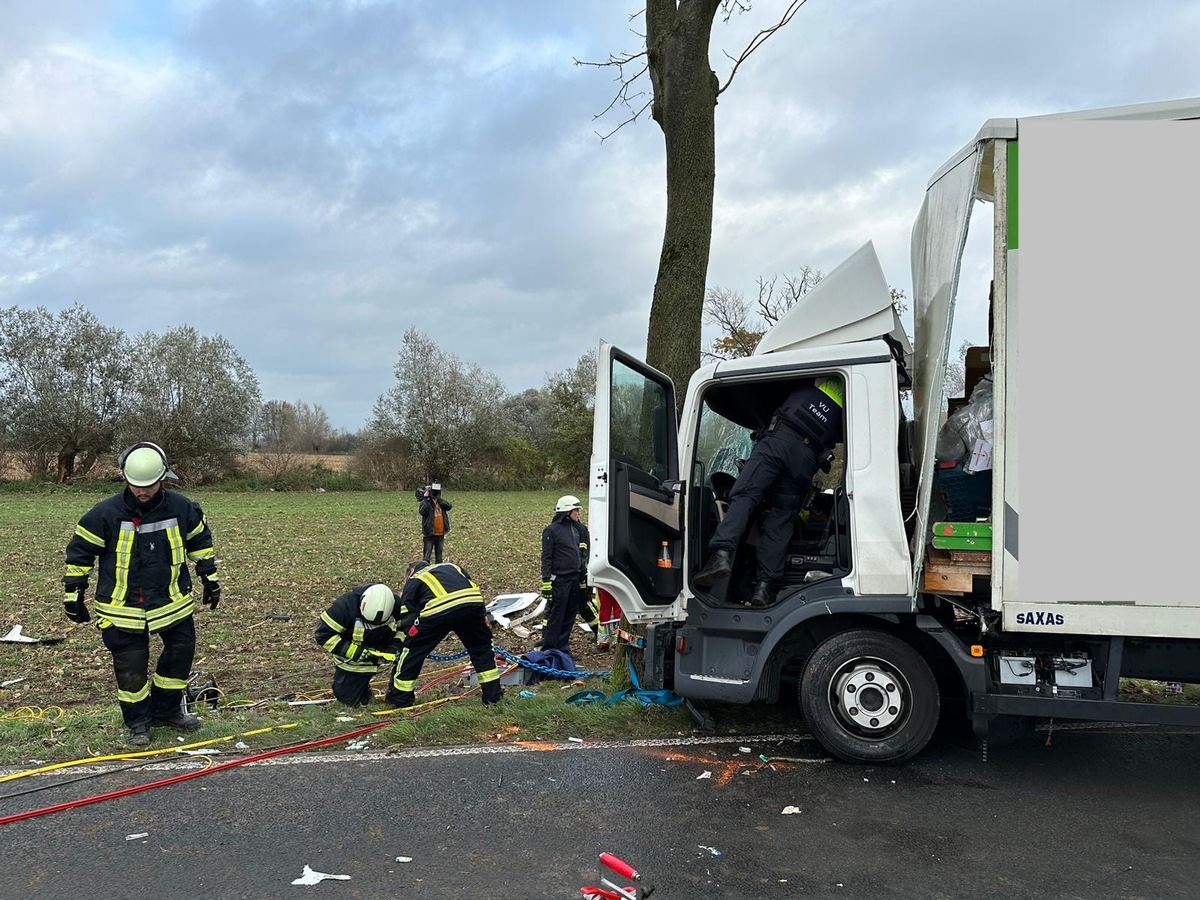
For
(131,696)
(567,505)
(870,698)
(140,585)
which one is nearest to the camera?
(870,698)

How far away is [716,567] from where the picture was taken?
4.93 m

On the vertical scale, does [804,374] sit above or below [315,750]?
above

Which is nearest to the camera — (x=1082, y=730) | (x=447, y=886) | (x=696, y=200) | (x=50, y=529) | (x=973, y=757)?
(x=447, y=886)

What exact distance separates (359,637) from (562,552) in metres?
2.83

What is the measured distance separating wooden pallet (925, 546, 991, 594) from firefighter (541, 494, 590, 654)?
4.56 metres

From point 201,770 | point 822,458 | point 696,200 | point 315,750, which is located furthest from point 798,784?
point 696,200

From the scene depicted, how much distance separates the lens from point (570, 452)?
166 ft

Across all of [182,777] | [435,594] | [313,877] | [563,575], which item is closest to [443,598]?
[435,594]

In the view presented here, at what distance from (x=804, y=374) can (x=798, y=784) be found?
7.13 feet

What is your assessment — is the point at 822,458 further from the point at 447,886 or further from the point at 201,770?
the point at 201,770

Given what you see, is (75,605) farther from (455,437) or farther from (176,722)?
(455,437)

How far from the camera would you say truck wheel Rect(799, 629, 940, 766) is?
→ 4.55m

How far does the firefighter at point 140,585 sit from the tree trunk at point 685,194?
358cm

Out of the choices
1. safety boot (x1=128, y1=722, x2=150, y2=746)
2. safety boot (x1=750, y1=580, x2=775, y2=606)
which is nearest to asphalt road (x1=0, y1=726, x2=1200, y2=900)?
safety boot (x1=128, y1=722, x2=150, y2=746)
